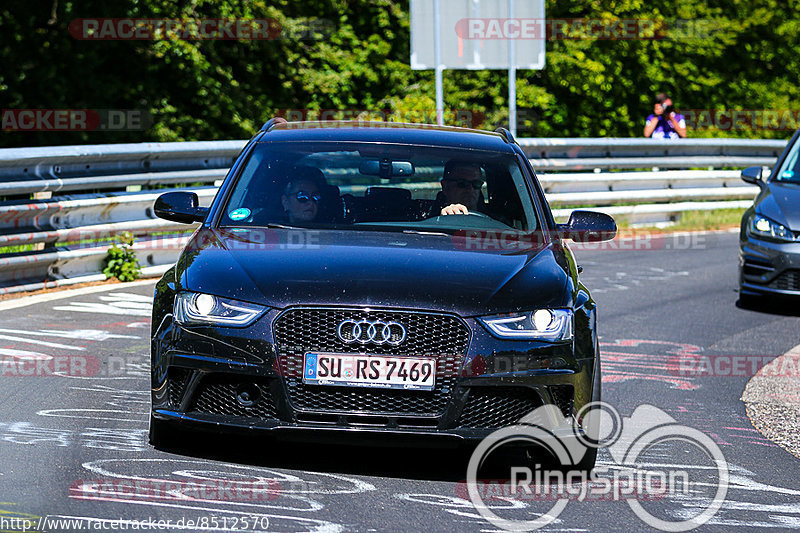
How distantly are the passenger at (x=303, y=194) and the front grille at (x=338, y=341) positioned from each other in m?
1.21

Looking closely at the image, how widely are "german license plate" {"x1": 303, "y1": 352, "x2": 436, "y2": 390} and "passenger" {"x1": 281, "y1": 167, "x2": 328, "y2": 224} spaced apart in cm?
132

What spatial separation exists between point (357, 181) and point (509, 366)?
2648 millimetres

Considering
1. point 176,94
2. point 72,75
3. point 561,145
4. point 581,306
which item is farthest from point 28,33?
point 581,306

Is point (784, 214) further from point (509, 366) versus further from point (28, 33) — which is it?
point (28, 33)

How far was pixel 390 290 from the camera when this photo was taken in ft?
18.2

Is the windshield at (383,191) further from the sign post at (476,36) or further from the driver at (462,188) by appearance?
the sign post at (476,36)

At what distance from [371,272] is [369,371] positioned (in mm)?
497

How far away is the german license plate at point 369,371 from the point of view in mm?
5418

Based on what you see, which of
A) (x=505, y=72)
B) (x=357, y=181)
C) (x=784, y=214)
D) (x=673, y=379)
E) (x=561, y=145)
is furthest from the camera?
(x=505, y=72)

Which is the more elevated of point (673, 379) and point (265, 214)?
point (265, 214)

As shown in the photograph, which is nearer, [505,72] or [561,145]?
[561,145]

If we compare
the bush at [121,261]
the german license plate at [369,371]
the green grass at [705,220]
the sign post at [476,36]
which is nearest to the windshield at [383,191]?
the german license plate at [369,371]

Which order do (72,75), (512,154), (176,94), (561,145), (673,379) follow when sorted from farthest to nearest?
(176,94)
(72,75)
(561,145)
(673,379)
(512,154)

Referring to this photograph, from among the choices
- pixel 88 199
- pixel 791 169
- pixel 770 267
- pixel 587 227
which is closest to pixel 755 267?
pixel 770 267
